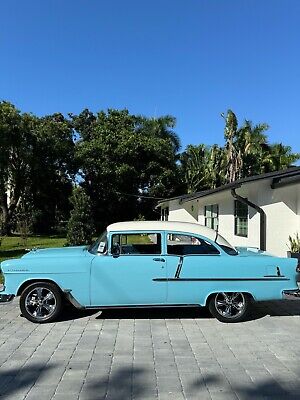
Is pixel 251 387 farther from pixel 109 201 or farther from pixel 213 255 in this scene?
pixel 109 201

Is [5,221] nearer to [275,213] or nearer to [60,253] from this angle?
[275,213]

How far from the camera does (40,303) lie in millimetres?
6652

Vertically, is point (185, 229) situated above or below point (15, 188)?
below

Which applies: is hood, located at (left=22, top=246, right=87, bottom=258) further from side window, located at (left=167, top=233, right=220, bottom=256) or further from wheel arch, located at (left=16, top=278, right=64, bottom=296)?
side window, located at (left=167, top=233, right=220, bottom=256)

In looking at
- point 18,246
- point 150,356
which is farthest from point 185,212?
point 150,356

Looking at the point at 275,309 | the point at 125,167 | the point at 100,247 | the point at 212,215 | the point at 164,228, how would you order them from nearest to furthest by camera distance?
the point at 100,247, the point at 164,228, the point at 275,309, the point at 212,215, the point at 125,167

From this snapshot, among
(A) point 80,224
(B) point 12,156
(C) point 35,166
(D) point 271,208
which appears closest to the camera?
(D) point 271,208

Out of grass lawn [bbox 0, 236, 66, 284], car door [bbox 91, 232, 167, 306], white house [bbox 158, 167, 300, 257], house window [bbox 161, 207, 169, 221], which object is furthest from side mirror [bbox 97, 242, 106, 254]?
house window [bbox 161, 207, 169, 221]

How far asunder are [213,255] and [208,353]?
183cm

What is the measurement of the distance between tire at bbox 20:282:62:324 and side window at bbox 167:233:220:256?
1.90 m

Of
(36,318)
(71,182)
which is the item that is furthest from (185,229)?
(71,182)

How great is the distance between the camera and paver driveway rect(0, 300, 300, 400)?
4086mm

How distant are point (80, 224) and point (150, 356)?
15.2 metres

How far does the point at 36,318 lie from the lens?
6.62 meters
